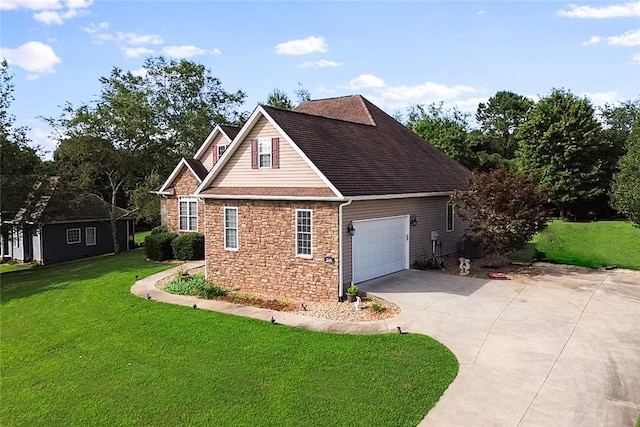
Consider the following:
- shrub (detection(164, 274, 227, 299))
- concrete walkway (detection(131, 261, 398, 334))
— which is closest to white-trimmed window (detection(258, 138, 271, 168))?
shrub (detection(164, 274, 227, 299))

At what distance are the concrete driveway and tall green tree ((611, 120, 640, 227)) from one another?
7803 mm

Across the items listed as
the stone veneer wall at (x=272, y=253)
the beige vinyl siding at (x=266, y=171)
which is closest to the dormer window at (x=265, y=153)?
the beige vinyl siding at (x=266, y=171)

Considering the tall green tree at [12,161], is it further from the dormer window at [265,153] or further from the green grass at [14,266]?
the dormer window at [265,153]

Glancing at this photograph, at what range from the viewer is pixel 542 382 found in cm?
793

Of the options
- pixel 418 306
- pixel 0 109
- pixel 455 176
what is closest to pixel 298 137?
pixel 418 306

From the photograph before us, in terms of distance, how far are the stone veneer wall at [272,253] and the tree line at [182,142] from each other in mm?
9211

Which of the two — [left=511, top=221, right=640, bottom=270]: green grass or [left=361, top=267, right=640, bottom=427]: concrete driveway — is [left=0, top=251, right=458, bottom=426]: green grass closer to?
[left=361, top=267, right=640, bottom=427]: concrete driveway

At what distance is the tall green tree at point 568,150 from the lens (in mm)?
34844

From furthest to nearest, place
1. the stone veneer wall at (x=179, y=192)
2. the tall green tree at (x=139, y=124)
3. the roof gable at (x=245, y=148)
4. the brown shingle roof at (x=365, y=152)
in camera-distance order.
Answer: the tall green tree at (x=139, y=124)
the stone veneer wall at (x=179, y=192)
the brown shingle roof at (x=365, y=152)
the roof gable at (x=245, y=148)

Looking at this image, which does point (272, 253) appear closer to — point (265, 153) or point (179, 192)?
point (265, 153)

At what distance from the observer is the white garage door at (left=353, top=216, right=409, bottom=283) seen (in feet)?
47.2

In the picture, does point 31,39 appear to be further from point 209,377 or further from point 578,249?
point 578,249

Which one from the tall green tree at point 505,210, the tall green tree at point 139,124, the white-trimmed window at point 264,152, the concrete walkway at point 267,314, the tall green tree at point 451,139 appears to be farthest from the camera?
the tall green tree at point 451,139

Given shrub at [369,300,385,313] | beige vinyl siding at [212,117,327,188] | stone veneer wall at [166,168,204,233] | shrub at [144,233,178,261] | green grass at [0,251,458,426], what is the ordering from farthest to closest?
stone veneer wall at [166,168,204,233], shrub at [144,233,178,261], beige vinyl siding at [212,117,327,188], shrub at [369,300,385,313], green grass at [0,251,458,426]
